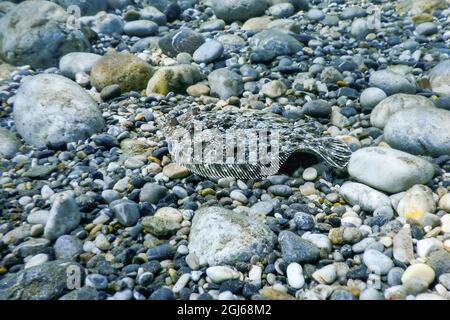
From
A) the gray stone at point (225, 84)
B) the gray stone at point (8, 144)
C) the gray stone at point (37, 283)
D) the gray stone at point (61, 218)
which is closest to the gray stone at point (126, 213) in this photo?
the gray stone at point (61, 218)

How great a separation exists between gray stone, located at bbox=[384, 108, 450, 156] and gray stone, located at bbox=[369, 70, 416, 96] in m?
0.72

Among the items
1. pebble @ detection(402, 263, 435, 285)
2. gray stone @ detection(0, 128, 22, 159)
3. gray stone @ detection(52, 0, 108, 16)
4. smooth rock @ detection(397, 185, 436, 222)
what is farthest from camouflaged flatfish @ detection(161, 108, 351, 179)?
gray stone @ detection(52, 0, 108, 16)

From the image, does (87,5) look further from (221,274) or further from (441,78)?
(221,274)

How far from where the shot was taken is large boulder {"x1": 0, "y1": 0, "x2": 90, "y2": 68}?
226 inches

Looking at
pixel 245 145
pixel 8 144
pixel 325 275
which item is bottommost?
pixel 325 275

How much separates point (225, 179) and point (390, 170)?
1.15 meters

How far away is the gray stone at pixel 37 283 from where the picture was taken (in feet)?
8.28

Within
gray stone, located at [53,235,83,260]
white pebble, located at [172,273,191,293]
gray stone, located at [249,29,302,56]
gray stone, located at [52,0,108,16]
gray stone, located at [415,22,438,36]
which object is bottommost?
white pebble, located at [172,273,191,293]

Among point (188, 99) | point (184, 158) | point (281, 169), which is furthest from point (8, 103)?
point (281, 169)

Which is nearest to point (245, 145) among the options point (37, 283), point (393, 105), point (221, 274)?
point (221, 274)

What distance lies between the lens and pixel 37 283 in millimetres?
2562

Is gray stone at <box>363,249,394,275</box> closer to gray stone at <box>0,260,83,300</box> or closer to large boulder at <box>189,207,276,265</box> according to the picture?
large boulder at <box>189,207,276,265</box>

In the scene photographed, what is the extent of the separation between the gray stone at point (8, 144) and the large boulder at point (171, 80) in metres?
1.35
